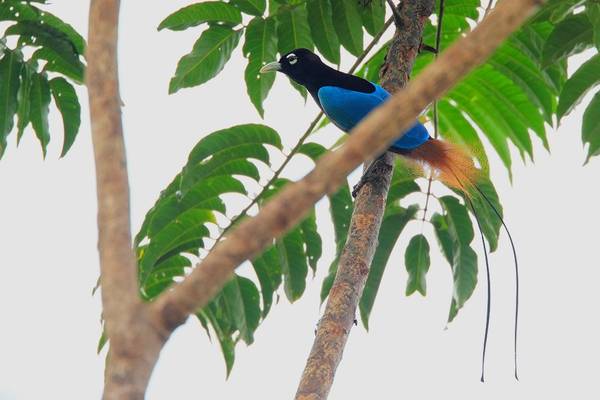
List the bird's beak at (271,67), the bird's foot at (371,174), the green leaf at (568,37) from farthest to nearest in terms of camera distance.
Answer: the bird's beak at (271,67), the green leaf at (568,37), the bird's foot at (371,174)

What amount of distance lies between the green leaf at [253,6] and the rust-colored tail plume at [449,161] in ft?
2.84

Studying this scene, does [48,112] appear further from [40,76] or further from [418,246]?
[418,246]

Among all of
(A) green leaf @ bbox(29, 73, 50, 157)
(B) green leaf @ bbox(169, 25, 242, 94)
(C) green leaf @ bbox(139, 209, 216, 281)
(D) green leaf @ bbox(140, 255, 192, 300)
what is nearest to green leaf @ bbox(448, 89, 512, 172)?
(B) green leaf @ bbox(169, 25, 242, 94)

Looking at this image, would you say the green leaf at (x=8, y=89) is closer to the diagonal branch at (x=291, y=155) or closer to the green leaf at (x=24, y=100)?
the green leaf at (x=24, y=100)

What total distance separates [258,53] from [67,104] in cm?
80

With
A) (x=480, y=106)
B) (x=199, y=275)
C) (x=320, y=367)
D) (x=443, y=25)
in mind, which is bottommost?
(x=199, y=275)

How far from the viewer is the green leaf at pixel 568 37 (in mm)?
3162

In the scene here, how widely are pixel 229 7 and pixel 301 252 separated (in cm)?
105

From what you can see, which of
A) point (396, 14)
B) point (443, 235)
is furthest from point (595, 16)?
point (443, 235)

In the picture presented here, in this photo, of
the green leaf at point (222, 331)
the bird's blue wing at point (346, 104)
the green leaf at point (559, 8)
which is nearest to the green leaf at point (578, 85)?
the green leaf at point (559, 8)

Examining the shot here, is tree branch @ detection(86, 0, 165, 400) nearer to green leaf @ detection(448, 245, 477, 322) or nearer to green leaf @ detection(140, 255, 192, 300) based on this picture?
green leaf @ detection(140, 255, 192, 300)

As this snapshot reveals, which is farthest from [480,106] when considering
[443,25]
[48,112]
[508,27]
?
[508,27]

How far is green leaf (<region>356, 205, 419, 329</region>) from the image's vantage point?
3385mm

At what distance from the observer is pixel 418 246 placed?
368cm
